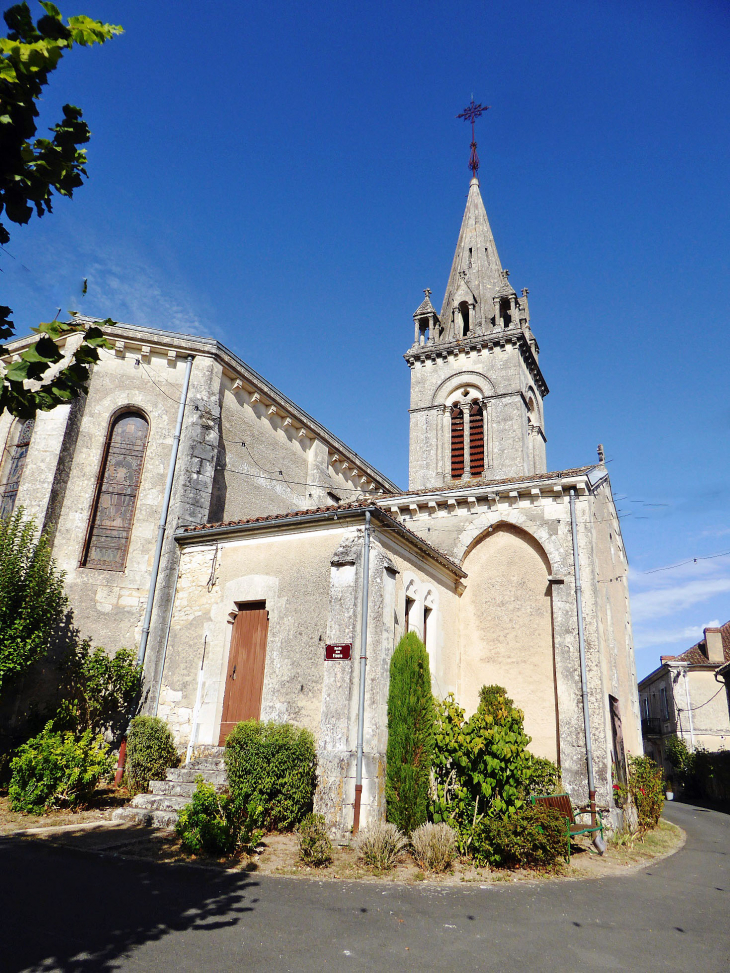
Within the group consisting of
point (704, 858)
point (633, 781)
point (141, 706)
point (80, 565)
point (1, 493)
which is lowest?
point (704, 858)

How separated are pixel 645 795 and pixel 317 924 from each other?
1090 centimetres

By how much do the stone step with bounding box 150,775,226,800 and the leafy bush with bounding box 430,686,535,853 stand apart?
11.4 ft

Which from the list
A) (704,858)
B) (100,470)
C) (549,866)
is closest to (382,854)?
(549,866)

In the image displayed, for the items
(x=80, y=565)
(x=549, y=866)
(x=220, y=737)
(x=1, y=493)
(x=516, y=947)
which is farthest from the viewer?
(x=1, y=493)

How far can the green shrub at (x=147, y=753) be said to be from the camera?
436 inches

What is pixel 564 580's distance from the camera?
567 inches

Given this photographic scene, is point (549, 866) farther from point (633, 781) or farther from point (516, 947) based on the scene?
point (633, 781)

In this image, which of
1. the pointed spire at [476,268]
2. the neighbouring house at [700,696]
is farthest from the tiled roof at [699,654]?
the pointed spire at [476,268]

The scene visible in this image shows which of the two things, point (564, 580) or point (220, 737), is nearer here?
point (220, 737)

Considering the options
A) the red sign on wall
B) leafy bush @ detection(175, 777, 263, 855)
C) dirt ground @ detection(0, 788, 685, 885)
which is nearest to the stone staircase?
dirt ground @ detection(0, 788, 685, 885)

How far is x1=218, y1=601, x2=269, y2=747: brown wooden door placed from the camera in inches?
458

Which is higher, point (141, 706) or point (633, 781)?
point (141, 706)

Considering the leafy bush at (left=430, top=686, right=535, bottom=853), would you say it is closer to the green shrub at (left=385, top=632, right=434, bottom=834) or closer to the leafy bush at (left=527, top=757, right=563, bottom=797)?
the green shrub at (left=385, top=632, right=434, bottom=834)

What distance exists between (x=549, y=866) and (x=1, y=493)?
1292cm
